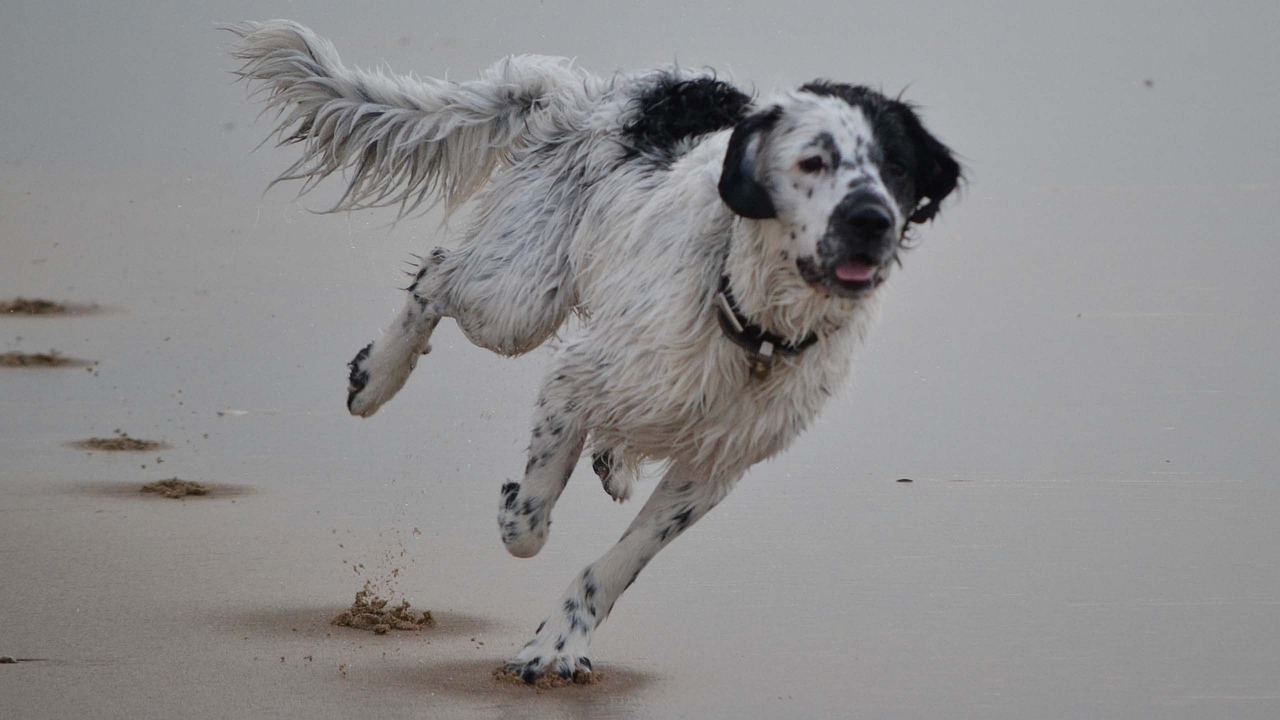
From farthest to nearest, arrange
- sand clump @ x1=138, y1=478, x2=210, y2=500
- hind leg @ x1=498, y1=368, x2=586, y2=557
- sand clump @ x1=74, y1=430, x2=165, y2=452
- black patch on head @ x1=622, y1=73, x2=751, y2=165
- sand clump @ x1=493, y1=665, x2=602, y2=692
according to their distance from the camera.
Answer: sand clump @ x1=74, y1=430, x2=165, y2=452 → sand clump @ x1=138, y1=478, x2=210, y2=500 → black patch on head @ x1=622, y1=73, x2=751, y2=165 → hind leg @ x1=498, y1=368, x2=586, y2=557 → sand clump @ x1=493, y1=665, x2=602, y2=692

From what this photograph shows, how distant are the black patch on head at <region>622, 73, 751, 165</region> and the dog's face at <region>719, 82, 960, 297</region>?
71 cm

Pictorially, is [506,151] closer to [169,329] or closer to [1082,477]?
[1082,477]

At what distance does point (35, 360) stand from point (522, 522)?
419cm

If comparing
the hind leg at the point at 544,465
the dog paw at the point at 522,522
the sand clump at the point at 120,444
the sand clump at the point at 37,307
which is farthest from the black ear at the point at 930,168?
the sand clump at the point at 37,307

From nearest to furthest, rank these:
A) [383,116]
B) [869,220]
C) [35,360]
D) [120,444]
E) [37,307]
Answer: [869,220] < [383,116] < [120,444] < [35,360] < [37,307]

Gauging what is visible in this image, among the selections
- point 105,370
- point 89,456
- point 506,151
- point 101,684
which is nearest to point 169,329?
point 105,370

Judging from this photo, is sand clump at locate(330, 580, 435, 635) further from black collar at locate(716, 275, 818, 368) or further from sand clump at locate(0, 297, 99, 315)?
sand clump at locate(0, 297, 99, 315)

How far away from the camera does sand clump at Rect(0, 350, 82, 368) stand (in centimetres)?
895

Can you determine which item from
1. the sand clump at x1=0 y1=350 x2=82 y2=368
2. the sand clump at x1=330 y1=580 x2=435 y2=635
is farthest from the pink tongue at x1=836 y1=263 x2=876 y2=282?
the sand clump at x1=0 y1=350 x2=82 y2=368

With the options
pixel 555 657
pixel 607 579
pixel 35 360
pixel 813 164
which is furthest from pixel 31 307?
pixel 813 164

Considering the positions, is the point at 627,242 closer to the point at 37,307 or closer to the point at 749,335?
the point at 749,335

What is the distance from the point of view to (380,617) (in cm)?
578

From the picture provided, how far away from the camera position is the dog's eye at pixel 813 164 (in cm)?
496

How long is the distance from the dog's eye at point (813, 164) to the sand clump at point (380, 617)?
1840 millimetres
